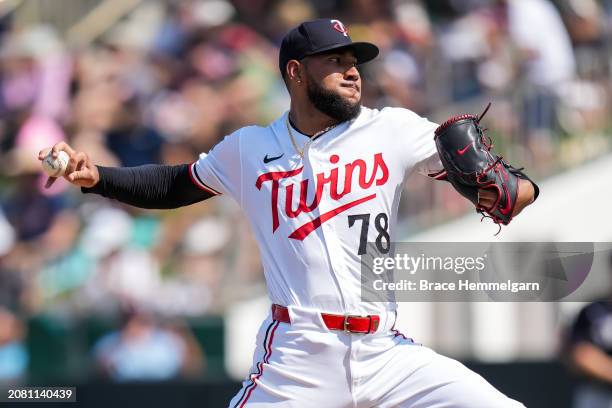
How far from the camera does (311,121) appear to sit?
195 inches

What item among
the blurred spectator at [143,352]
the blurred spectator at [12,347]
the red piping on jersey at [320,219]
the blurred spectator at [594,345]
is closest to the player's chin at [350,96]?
the red piping on jersey at [320,219]

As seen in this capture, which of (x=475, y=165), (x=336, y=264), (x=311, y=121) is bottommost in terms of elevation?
(x=336, y=264)

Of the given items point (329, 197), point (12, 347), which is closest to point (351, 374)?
point (329, 197)

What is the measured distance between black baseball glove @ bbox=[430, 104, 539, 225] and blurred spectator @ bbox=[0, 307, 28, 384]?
16.0ft

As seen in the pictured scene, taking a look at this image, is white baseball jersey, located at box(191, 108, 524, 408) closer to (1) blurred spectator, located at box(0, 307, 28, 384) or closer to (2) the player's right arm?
(2) the player's right arm

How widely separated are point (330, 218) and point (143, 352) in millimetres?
4090

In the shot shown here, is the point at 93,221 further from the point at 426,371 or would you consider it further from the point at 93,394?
the point at 426,371

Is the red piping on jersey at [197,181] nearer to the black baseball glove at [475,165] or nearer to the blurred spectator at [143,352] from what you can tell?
the black baseball glove at [475,165]

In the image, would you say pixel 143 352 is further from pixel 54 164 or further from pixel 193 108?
pixel 54 164

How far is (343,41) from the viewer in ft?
15.8

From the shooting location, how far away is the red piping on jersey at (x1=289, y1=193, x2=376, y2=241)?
4711 millimetres

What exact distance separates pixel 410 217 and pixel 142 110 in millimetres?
2798

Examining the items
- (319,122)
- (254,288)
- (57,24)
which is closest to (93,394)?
(254,288)

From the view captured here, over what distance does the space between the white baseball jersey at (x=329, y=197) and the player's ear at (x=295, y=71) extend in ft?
0.78
